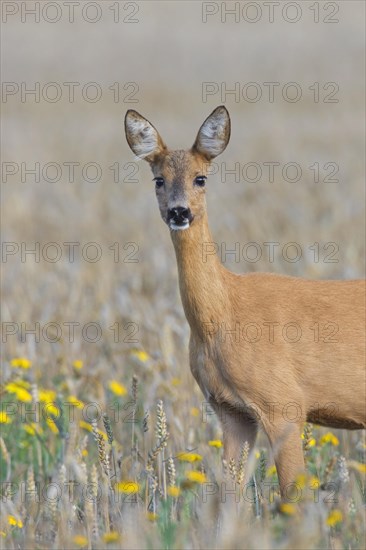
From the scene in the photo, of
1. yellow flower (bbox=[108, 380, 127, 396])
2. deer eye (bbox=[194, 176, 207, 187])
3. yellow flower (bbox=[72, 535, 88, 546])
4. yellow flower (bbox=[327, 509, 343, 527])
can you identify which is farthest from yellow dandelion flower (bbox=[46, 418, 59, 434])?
yellow flower (bbox=[327, 509, 343, 527])

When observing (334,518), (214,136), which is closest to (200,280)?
(214,136)

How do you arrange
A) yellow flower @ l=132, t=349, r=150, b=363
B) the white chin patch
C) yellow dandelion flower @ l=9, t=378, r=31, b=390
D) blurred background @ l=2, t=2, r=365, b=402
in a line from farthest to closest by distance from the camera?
blurred background @ l=2, t=2, r=365, b=402 < yellow flower @ l=132, t=349, r=150, b=363 < yellow dandelion flower @ l=9, t=378, r=31, b=390 < the white chin patch

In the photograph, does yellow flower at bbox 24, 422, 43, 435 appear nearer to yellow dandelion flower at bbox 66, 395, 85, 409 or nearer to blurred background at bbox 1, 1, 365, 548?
yellow dandelion flower at bbox 66, 395, 85, 409

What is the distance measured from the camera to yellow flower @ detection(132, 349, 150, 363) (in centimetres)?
783

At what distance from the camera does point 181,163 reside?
19.6 feet

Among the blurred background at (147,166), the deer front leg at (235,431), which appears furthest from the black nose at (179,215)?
the blurred background at (147,166)

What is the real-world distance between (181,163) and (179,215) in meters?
0.38

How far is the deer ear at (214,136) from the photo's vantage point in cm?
605

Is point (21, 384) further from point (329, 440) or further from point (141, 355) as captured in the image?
point (329, 440)

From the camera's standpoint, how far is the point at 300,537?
382cm

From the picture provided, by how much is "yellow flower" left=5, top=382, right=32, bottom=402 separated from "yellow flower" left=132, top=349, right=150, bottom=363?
98cm

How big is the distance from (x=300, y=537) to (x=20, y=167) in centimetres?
1199

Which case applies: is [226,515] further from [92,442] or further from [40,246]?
[40,246]

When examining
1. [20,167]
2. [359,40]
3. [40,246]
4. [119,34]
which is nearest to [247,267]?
[40,246]
